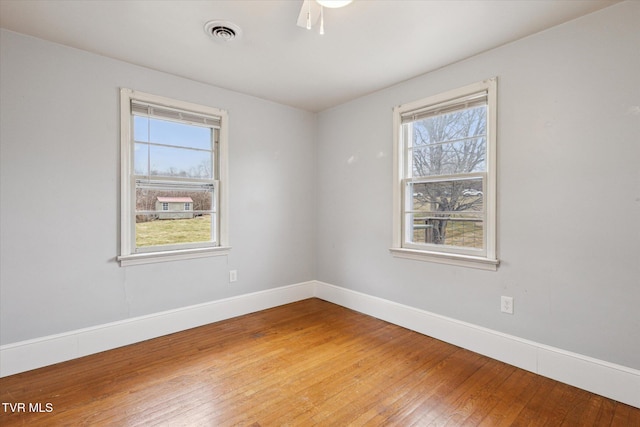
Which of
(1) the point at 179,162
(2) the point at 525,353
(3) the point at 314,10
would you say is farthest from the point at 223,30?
(2) the point at 525,353

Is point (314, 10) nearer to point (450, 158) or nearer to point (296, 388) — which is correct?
point (450, 158)

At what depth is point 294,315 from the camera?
347cm

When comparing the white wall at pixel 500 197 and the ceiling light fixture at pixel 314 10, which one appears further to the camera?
the white wall at pixel 500 197

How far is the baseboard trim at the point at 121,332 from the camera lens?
2262 millimetres

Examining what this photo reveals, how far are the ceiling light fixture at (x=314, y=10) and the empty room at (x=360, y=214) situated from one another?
19 mm

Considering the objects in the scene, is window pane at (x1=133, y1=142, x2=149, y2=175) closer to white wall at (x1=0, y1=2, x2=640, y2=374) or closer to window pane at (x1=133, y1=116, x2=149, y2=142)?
window pane at (x1=133, y1=116, x2=149, y2=142)

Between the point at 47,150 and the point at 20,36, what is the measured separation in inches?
32.9

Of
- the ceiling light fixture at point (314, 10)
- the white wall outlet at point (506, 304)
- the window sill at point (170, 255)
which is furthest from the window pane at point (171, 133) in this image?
→ the white wall outlet at point (506, 304)

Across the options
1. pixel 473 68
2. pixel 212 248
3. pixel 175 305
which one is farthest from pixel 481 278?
pixel 175 305

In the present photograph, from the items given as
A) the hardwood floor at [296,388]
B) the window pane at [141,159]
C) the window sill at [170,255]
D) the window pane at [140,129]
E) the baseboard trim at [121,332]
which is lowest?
the hardwood floor at [296,388]

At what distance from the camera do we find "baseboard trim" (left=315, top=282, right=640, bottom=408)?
1.92m

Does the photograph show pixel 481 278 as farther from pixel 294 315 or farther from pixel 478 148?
pixel 294 315

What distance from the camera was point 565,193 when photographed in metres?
2.15

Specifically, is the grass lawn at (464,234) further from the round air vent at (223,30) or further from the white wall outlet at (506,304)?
the round air vent at (223,30)
